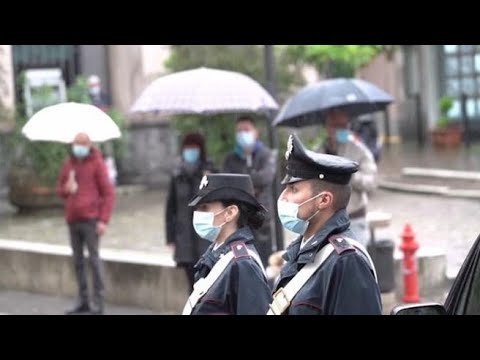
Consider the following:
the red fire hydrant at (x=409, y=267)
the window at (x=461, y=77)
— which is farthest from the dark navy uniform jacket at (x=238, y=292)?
the window at (x=461, y=77)

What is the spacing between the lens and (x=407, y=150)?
79.4ft

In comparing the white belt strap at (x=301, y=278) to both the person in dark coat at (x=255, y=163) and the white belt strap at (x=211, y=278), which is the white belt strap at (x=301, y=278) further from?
the person in dark coat at (x=255, y=163)

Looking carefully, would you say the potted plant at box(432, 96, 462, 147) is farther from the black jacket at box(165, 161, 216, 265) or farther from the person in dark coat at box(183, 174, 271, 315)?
the person in dark coat at box(183, 174, 271, 315)

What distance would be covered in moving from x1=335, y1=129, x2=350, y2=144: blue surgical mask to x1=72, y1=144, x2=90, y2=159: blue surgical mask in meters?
2.21

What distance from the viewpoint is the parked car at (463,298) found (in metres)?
3.70

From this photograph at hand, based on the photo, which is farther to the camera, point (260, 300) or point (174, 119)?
point (174, 119)

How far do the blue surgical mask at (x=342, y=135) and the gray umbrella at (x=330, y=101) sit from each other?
41cm

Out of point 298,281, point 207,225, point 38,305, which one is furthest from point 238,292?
point 38,305

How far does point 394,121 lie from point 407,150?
4.11 metres

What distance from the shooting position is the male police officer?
12.9 feet

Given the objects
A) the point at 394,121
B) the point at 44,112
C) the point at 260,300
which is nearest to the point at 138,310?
the point at 44,112

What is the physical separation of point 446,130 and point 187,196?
16.9 metres

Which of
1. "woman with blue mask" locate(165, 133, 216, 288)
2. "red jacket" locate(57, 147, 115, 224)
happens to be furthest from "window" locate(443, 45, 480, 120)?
"woman with blue mask" locate(165, 133, 216, 288)
